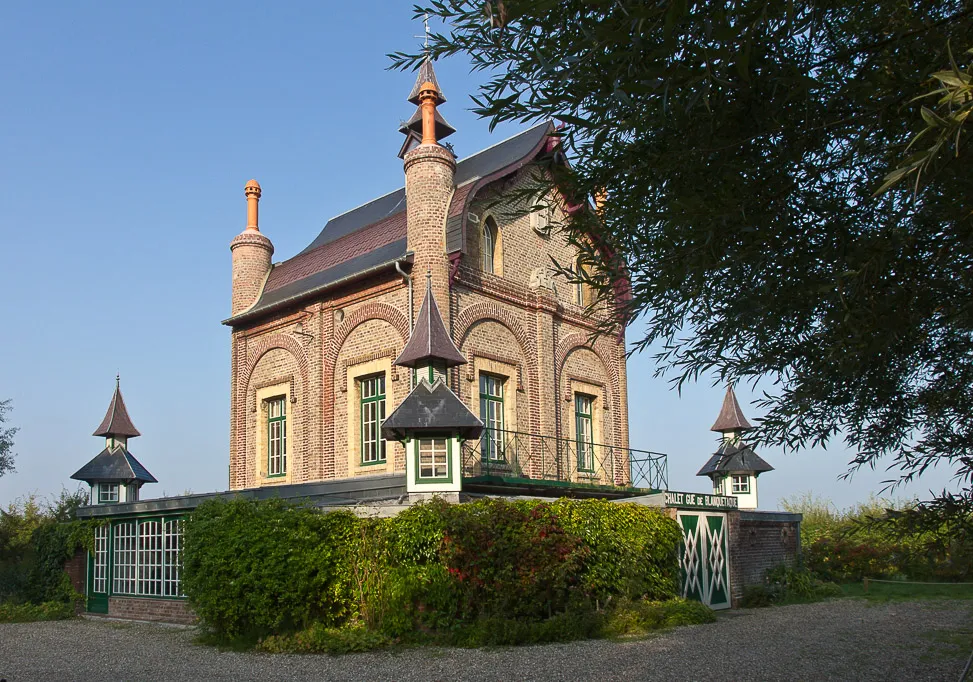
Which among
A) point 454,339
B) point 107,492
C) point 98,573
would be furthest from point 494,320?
point 107,492

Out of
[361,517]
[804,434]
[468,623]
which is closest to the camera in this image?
[804,434]

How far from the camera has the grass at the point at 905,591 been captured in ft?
59.8

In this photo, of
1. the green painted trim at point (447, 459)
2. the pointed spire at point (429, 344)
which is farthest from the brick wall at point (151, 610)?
the pointed spire at point (429, 344)

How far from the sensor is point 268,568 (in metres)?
11.8

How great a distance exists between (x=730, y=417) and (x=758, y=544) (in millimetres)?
6737

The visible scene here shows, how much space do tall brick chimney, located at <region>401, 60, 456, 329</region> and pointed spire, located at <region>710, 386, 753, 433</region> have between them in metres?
10.8

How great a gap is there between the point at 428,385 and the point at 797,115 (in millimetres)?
9741

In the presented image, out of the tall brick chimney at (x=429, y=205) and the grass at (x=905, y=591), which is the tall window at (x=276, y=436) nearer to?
the tall brick chimney at (x=429, y=205)

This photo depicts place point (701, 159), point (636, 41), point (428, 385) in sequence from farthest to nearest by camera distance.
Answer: point (428, 385) < point (701, 159) < point (636, 41)

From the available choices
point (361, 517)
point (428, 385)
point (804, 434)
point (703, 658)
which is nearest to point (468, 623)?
point (361, 517)

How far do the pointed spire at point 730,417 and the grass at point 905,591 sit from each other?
15.9 ft

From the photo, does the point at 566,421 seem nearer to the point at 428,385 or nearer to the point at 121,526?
the point at 428,385

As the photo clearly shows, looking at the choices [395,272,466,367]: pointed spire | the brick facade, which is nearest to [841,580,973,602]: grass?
the brick facade

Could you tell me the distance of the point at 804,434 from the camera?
21.1 ft
